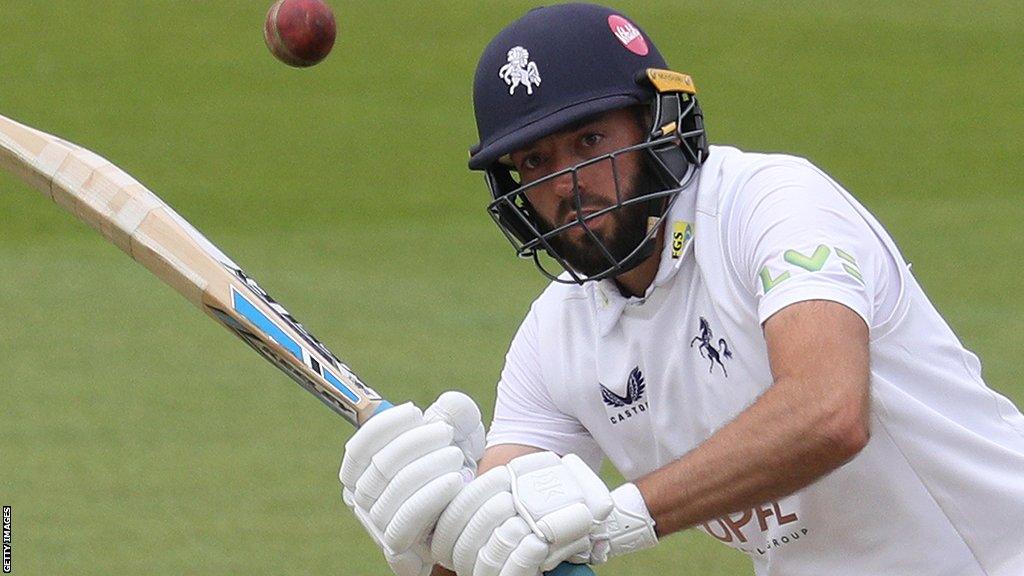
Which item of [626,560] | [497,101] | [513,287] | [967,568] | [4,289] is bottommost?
[967,568]

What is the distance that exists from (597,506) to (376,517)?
0.39 meters

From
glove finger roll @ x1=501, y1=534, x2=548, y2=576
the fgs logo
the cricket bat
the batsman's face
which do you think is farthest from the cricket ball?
glove finger roll @ x1=501, y1=534, x2=548, y2=576

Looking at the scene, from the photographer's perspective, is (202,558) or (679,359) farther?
(202,558)

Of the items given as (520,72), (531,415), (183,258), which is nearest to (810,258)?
(520,72)

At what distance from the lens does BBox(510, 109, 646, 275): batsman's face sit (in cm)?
326

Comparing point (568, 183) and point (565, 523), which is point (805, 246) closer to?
point (568, 183)

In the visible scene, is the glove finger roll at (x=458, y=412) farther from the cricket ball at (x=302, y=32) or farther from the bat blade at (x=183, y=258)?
the cricket ball at (x=302, y=32)

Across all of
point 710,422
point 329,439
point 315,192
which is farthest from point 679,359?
point 315,192

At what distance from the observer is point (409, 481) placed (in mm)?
2848

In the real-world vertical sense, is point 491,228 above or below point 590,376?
above

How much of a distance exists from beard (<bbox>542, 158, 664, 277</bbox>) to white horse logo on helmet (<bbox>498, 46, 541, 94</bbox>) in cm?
26

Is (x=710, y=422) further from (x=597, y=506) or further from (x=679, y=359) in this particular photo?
(x=597, y=506)

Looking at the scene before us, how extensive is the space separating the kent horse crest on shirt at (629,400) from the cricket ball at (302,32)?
13.9 feet

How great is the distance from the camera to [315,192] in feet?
49.0
